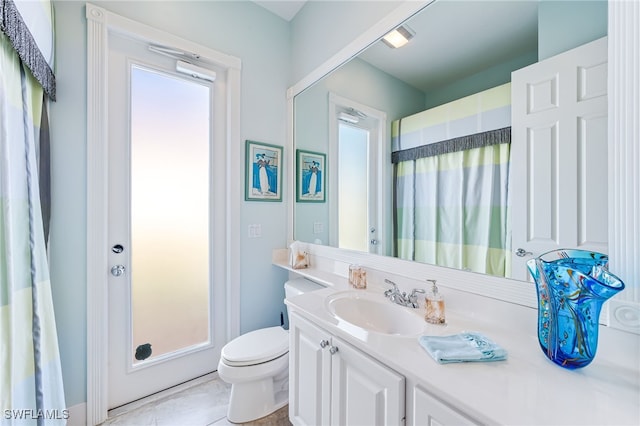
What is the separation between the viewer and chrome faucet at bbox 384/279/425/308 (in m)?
1.10

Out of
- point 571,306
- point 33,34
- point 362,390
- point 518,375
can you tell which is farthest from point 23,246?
point 571,306

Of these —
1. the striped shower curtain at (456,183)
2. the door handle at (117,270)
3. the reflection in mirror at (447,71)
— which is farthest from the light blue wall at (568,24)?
the door handle at (117,270)

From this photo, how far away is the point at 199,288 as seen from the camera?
1.81 m

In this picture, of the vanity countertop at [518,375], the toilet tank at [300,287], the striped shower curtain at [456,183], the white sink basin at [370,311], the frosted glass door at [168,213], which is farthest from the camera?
the toilet tank at [300,287]

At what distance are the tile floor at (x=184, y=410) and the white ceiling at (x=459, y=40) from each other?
78.9 inches

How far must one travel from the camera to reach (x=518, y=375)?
637 millimetres

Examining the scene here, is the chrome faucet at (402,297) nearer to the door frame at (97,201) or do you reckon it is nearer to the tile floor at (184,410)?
the tile floor at (184,410)

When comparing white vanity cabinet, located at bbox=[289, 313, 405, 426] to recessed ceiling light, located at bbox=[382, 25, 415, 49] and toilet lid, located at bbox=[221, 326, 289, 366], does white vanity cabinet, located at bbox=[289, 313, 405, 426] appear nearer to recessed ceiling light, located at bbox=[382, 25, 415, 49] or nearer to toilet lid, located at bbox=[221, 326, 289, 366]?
toilet lid, located at bbox=[221, 326, 289, 366]

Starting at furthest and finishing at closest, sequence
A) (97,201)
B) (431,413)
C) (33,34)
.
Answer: (97,201)
(33,34)
(431,413)

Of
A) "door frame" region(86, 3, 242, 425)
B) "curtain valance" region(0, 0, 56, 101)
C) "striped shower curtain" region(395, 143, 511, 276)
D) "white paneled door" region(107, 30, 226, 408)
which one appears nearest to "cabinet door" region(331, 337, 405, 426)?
"striped shower curtain" region(395, 143, 511, 276)

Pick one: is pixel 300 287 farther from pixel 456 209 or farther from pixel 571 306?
pixel 571 306

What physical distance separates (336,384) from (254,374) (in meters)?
0.65

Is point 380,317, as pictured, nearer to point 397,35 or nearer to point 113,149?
point 397,35

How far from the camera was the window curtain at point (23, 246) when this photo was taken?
888 mm
